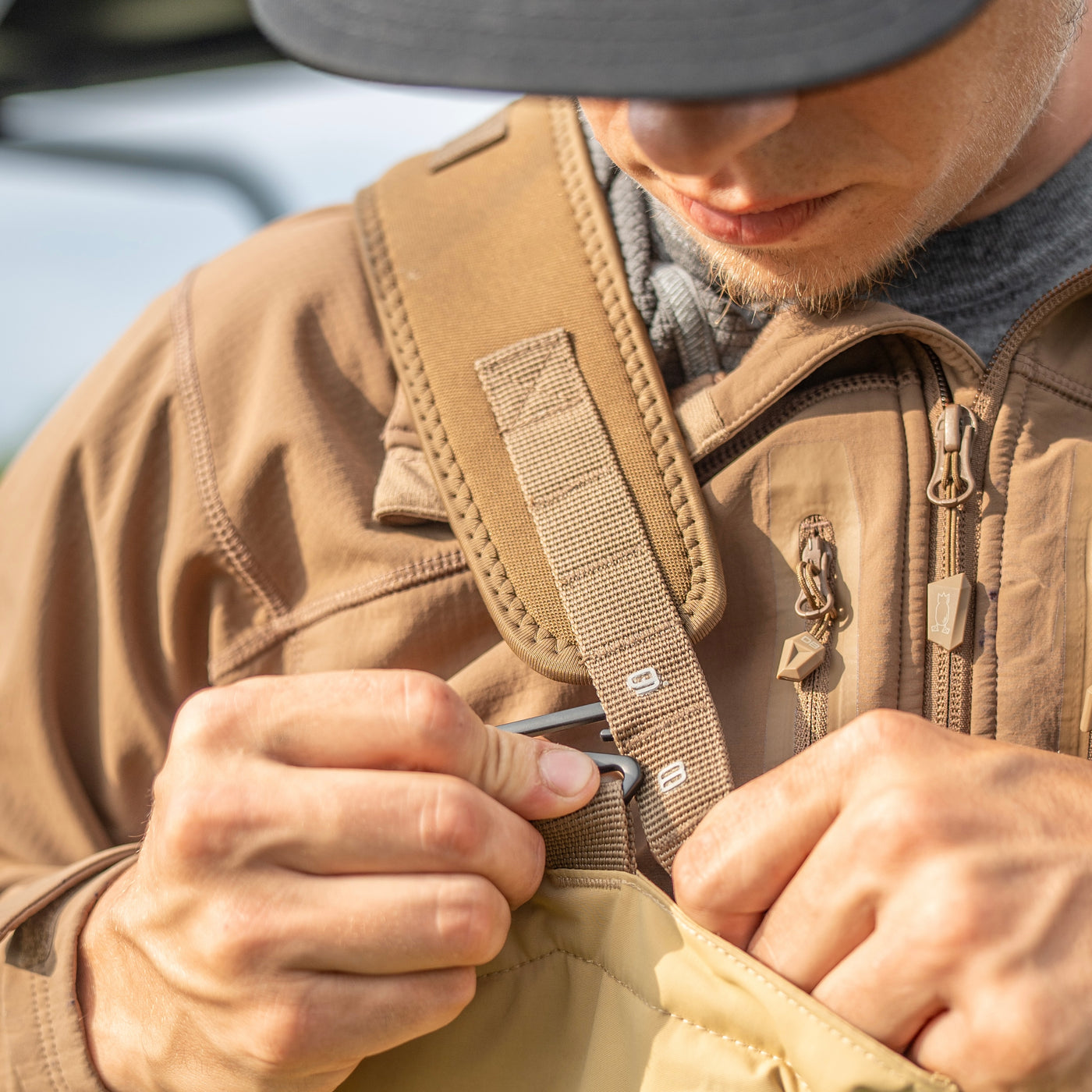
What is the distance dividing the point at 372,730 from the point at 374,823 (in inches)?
2.8

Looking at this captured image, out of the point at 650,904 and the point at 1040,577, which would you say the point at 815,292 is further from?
the point at 650,904

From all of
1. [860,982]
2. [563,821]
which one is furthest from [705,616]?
[860,982]

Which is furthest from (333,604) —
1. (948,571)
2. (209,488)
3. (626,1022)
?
(948,571)

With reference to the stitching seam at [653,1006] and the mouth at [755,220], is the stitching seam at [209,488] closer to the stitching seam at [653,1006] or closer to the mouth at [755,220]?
the stitching seam at [653,1006]

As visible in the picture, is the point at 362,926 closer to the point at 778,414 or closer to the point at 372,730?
the point at 372,730

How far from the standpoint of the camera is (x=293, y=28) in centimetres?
75

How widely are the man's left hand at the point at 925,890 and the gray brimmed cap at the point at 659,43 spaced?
49 centimetres

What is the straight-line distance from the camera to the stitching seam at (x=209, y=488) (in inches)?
45.3

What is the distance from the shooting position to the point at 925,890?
2.45 ft

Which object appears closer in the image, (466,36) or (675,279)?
(466,36)

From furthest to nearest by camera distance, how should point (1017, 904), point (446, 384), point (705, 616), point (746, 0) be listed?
1. point (446, 384)
2. point (705, 616)
3. point (1017, 904)
4. point (746, 0)

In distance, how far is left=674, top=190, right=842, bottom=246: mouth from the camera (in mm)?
949

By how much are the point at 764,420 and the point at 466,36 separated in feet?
1.70

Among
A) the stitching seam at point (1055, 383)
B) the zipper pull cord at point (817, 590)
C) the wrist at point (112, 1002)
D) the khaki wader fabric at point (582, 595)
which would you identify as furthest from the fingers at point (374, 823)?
the stitching seam at point (1055, 383)
